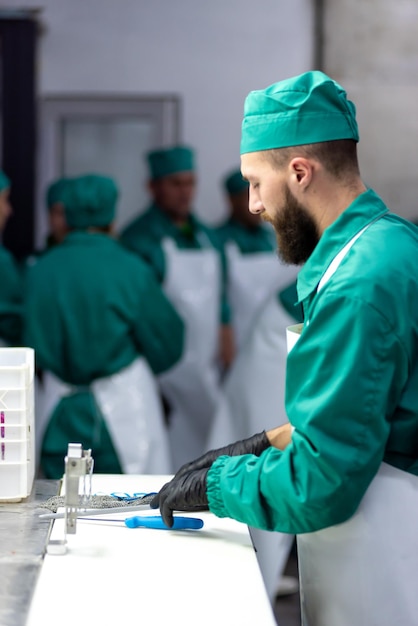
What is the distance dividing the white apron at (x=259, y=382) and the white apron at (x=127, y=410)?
324 mm

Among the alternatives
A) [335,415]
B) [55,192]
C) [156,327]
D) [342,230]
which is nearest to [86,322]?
[156,327]

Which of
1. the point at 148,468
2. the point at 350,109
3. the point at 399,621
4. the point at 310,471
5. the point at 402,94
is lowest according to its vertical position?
the point at 148,468

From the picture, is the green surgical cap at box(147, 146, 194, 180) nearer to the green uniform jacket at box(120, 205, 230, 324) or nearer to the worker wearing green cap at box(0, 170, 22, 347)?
the green uniform jacket at box(120, 205, 230, 324)

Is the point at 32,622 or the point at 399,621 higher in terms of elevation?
the point at 32,622

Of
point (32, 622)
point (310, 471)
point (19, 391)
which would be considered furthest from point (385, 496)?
point (19, 391)

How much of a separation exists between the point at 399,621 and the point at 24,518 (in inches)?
27.1

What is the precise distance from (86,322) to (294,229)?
1879 mm

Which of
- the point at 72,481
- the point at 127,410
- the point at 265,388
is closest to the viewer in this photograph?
the point at 72,481

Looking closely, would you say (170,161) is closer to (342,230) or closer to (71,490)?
(342,230)

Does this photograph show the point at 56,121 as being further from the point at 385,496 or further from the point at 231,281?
the point at 385,496

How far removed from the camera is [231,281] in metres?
4.81

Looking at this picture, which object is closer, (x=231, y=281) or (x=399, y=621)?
(x=399, y=621)

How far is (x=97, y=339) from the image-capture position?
3418 mm

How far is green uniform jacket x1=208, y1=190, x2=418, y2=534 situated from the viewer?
1.42m
